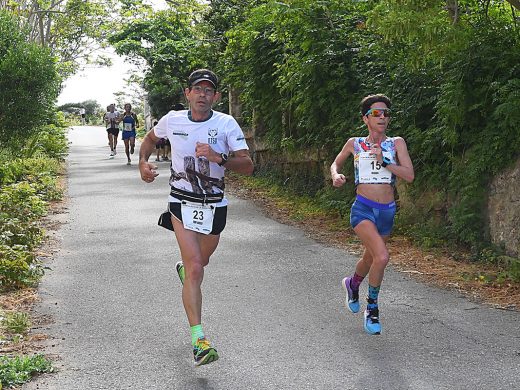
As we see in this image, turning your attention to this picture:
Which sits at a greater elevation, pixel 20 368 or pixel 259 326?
pixel 20 368

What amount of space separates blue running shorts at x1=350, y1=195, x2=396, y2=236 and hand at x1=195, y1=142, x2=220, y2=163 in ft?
4.61

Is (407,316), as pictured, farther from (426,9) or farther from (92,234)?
(92,234)

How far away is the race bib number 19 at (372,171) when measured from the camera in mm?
6496

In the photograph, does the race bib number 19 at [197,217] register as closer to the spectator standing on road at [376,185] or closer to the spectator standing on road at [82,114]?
the spectator standing on road at [376,185]

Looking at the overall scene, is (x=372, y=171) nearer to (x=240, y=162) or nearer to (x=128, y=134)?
(x=240, y=162)

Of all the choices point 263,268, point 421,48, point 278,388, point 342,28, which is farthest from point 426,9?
point 342,28

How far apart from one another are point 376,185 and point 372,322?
1.03 m

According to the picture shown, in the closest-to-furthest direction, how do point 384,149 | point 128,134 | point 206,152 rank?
1. point 206,152
2. point 384,149
3. point 128,134

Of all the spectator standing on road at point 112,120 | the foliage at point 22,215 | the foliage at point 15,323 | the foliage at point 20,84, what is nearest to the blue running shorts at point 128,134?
the spectator standing on road at point 112,120

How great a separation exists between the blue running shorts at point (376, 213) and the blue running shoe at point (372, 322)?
61cm

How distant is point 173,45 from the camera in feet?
82.8

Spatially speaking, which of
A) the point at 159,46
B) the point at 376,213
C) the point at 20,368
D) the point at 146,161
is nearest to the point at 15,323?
the point at 20,368

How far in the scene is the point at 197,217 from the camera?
5.81 metres

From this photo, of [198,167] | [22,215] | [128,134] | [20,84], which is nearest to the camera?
[198,167]
